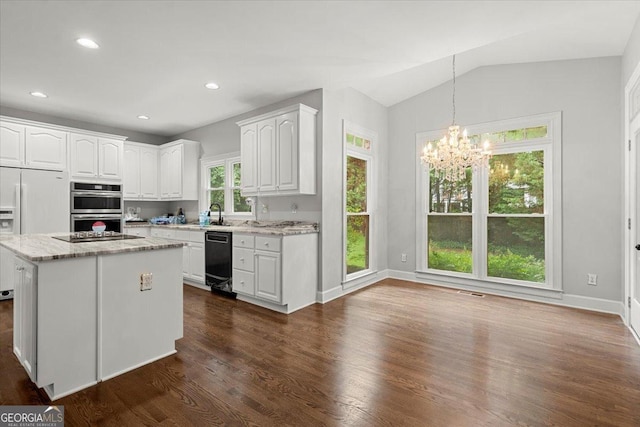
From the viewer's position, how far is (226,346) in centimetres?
276

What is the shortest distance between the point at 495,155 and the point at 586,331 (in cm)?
240

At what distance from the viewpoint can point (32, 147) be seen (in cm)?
460

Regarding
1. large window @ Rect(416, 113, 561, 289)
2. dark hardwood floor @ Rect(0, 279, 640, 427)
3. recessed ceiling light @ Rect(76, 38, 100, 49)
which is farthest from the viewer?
large window @ Rect(416, 113, 561, 289)

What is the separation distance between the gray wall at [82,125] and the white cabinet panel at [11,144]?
1.52ft

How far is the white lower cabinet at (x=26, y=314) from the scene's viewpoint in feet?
6.41

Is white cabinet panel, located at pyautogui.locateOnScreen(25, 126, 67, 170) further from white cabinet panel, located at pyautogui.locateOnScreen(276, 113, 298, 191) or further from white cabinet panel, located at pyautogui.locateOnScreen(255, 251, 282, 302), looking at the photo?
white cabinet panel, located at pyautogui.locateOnScreen(255, 251, 282, 302)

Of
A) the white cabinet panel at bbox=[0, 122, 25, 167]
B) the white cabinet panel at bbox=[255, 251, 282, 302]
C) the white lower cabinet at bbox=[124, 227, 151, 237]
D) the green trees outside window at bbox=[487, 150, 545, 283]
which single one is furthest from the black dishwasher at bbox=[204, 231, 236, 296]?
the green trees outside window at bbox=[487, 150, 545, 283]

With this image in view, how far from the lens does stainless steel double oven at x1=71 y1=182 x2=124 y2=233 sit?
16.1 feet

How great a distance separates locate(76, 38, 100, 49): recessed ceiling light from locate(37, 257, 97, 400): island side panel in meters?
2.09

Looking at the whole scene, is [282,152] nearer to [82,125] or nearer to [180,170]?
[180,170]

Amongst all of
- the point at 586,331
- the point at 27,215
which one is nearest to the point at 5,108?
the point at 27,215

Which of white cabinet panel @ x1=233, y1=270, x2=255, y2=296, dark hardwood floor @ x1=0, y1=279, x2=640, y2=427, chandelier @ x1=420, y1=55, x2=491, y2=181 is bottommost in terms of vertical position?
dark hardwood floor @ x1=0, y1=279, x2=640, y2=427

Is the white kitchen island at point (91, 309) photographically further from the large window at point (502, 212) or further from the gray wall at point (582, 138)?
the gray wall at point (582, 138)

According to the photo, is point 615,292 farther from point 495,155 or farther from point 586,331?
point 495,155
